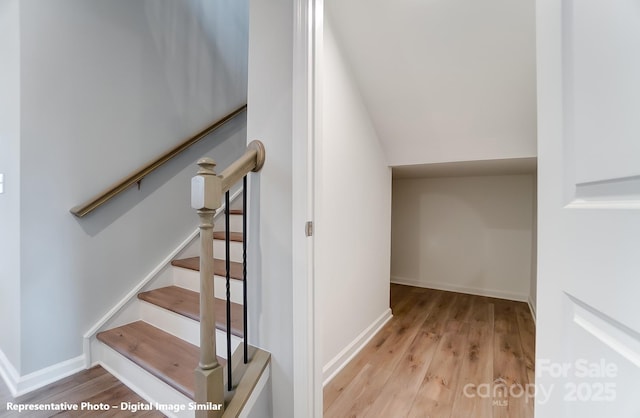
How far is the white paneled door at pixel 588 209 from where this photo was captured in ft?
1.42

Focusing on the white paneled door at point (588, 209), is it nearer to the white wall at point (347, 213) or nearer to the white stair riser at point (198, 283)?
the white wall at point (347, 213)

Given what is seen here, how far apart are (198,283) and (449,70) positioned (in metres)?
2.28

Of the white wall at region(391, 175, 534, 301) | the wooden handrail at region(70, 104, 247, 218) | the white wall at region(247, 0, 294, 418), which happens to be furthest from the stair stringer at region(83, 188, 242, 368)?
the white wall at region(391, 175, 534, 301)

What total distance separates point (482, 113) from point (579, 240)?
170 cm

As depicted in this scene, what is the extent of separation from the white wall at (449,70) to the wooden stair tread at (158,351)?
205 centimetres

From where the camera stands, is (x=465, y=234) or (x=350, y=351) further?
(x=465, y=234)

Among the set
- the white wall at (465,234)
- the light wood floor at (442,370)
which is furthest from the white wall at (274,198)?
the white wall at (465,234)

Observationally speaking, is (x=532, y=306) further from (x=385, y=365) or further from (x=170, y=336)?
(x=170, y=336)

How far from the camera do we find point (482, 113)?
1944 millimetres

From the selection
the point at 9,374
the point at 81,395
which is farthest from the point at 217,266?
the point at 9,374

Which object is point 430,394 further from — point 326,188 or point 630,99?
point 630,99

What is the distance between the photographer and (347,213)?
6.17 ft

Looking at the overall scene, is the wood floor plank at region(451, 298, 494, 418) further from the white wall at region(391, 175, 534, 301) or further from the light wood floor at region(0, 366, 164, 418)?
the light wood floor at region(0, 366, 164, 418)

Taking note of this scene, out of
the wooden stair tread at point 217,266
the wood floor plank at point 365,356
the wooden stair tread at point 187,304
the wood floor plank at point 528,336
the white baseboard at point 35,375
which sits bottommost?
the wood floor plank at point 365,356
